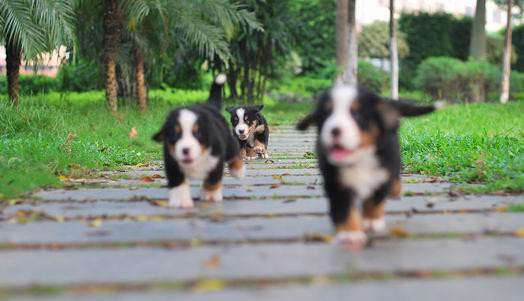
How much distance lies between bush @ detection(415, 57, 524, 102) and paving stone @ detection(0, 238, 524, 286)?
83.7 feet

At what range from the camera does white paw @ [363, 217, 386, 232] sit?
12.2ft

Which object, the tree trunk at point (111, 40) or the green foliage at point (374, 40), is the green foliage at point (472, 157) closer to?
the tree trunk at point (111, 40)

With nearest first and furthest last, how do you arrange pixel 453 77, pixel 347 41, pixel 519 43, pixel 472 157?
pixel 472 157
pixel 347 41
pixel 453 77
pixel 519 43

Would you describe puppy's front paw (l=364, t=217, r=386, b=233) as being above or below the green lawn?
below

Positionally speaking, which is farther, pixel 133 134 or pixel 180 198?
pixel 133 134

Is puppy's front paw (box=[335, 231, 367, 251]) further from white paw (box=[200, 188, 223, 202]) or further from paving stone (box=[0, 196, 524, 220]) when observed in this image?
white paw (box=[200, 188, 223, 202])

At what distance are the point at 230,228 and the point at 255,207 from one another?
2.66 ft

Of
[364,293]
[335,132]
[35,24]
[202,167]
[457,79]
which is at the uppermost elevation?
[35,24]

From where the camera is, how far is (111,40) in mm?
14570

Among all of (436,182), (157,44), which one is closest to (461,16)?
(157,44)

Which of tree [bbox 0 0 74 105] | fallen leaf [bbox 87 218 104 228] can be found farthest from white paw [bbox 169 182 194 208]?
tree [bbox 0 0 74 105]

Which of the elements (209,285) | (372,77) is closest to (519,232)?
(209,285)

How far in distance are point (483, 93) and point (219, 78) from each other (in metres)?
25.9

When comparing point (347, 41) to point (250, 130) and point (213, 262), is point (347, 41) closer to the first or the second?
point (250, 130)
